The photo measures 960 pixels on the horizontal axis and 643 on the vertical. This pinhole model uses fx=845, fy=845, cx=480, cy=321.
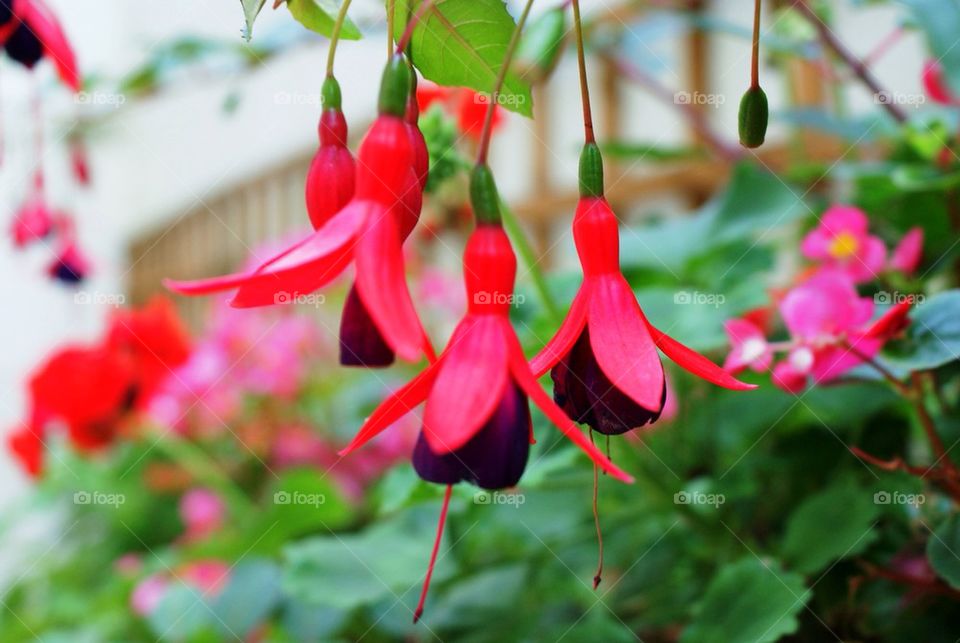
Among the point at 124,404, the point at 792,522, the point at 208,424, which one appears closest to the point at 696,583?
the point at 792,522

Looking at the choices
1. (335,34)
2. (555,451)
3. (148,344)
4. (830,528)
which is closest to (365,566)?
(555,451)

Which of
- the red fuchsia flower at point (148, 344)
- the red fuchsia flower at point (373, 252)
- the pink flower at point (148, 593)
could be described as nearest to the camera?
the red fuchsia flower at point (373, 252)

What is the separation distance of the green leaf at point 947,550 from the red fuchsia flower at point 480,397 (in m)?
0.20

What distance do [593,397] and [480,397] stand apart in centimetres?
4

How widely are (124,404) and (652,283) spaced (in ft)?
1.91

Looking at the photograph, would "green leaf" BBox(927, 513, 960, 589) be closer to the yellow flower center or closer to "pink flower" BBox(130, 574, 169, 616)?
the yellow flower center

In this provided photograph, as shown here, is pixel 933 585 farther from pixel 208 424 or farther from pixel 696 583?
pixel 208 424

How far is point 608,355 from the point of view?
0.22m

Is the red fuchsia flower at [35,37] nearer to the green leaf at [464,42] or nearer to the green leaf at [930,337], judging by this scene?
the green leaf at [464,42]

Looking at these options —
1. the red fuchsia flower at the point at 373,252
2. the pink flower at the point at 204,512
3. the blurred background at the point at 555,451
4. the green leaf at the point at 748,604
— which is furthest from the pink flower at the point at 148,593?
the red fuchsia flower at the point at 373,252

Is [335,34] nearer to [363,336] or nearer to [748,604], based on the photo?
[363,336]

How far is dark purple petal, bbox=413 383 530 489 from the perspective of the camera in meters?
0.21

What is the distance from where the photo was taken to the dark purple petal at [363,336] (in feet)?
0.73

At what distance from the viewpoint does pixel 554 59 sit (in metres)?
0.50
